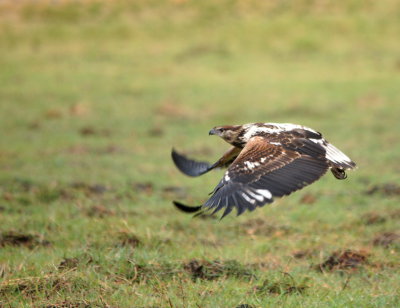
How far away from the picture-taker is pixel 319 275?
5629 millimetres

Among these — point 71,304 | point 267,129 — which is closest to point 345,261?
point 267,129

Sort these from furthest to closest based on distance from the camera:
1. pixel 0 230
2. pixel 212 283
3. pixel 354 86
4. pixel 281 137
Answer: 1. pixel 354 86
2. pixel 0 230
3. pixel 281 137
4. pixel 212 283

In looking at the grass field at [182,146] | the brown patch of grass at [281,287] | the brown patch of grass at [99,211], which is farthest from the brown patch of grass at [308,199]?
the brown patch of grass at [281,287]

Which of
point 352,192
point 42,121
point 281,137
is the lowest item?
point 42,121

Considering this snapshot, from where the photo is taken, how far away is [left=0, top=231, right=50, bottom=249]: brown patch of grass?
647 centimetres

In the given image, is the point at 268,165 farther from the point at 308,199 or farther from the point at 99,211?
the point at 308,199

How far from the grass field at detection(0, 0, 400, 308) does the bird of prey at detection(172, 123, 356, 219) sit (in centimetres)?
58

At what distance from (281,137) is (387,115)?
9.54 metres

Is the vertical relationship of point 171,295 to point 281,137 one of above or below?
below

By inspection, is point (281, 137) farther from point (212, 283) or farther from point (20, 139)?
point (20, 139)

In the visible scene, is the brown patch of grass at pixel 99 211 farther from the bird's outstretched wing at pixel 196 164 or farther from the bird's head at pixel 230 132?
the bird's head at pixel 230 132

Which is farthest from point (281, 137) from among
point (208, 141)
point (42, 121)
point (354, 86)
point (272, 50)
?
point (272, 50)

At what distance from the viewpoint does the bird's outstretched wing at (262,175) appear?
17.1 ft

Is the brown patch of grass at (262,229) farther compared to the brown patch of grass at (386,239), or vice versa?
the brown patch of grass at (262,229)
